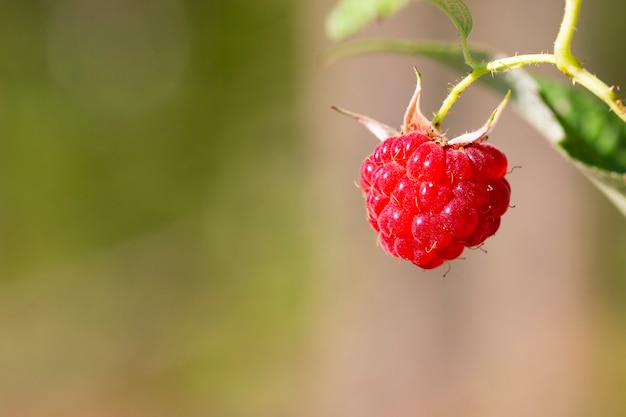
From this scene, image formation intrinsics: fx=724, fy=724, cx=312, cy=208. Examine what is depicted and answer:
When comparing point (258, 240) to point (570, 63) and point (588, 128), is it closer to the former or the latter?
point (588, 128)

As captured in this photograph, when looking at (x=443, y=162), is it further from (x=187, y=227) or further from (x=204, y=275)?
(x=187, y=227)

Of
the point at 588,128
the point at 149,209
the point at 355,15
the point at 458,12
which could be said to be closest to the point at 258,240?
the point at 149,209

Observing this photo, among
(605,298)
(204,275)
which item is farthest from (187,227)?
(605,298)

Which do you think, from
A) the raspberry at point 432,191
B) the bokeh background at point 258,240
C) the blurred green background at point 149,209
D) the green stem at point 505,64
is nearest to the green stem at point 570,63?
the green stem at point 505,64

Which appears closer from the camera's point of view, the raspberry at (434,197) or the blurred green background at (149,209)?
the raspberry at (434,197)

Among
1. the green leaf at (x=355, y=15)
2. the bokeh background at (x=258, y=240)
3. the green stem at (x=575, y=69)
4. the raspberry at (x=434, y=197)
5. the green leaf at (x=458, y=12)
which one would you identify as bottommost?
the green stem at (x=575, y=69)

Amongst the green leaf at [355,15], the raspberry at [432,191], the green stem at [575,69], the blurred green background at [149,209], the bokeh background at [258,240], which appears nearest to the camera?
the green stem at [575,69]

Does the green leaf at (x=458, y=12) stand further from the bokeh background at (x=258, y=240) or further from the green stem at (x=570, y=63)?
the bokeh background at (x=258, y=240)
